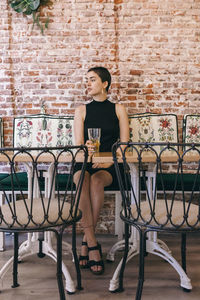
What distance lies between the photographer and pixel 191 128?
122 inches

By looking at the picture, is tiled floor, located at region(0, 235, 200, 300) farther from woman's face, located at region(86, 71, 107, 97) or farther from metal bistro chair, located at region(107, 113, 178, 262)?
woman's face, located at region(86, 71, 107, 97)

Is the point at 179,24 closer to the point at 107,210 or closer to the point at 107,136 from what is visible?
the point at 107,136

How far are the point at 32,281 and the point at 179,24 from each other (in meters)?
2.78

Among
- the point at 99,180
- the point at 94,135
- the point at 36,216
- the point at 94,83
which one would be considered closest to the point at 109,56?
the point at 94,83

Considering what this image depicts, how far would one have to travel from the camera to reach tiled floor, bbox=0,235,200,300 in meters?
1.80

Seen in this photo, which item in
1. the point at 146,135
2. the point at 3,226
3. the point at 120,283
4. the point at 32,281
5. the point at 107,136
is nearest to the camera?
the point at 3,226

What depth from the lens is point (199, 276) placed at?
6.73 feet

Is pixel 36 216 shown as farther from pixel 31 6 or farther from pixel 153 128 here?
pixel 31 6

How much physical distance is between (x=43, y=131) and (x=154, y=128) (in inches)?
43.8

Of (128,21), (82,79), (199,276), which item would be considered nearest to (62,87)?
(82,79)

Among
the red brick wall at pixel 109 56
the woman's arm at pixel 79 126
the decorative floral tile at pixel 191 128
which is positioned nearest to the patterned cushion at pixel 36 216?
the woman's arm at pixel 79 126

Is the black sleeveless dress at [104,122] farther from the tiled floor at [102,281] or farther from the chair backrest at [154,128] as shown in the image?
the tiled floor at [102,281]

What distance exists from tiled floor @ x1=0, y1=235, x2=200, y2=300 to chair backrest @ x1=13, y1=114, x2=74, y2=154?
1.10 metres

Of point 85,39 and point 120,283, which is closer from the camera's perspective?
point 120,283
